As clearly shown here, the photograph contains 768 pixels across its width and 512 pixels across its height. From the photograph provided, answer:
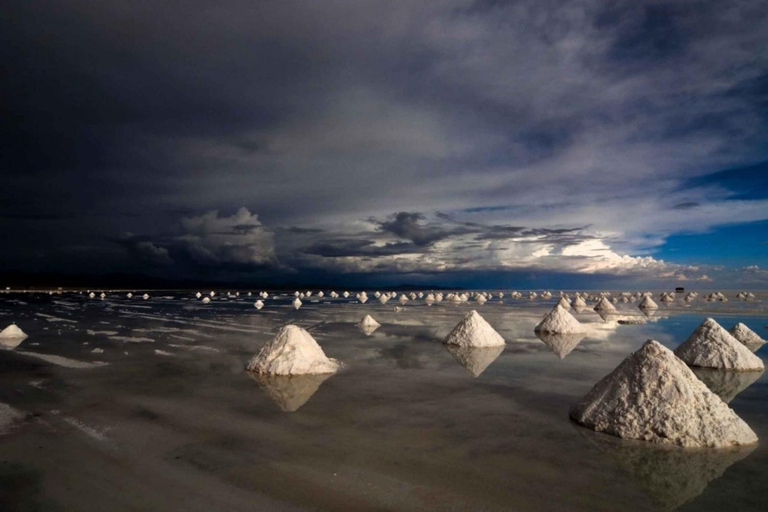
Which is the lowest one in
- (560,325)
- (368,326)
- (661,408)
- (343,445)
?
(343,445)

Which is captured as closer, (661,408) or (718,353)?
(661,408)

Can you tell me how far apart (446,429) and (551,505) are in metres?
2.30

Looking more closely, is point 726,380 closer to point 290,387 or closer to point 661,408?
point 661,408

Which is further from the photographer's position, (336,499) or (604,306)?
(604,306)

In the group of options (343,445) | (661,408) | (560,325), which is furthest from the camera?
(560,325)

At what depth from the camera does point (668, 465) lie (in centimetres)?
503

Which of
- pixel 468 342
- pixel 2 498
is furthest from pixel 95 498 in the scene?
pixel 468 342

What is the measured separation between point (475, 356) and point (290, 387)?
5.96 m

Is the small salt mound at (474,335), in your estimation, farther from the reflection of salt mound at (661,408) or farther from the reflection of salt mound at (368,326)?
the reflection of salt mound at (661,408)

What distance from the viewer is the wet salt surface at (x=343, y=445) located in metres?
4.24

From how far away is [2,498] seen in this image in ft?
13.8

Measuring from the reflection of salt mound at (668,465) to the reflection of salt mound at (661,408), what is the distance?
168 millimetres

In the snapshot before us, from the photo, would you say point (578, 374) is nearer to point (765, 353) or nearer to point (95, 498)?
point (765, 353)

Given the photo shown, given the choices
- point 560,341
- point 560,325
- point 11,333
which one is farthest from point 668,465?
point 11,333
